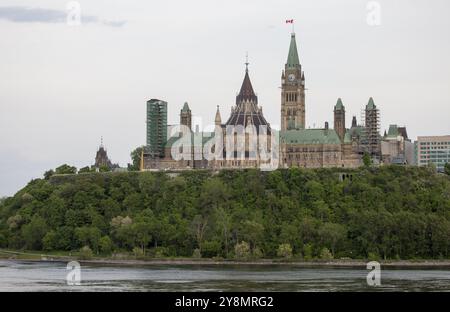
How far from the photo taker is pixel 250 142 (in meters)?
154

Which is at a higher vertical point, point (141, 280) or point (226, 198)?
point (226, 198)

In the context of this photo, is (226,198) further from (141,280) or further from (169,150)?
(141,280)

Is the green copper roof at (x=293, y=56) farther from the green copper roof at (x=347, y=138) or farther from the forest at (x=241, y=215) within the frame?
the forest at (x=241, y=215)

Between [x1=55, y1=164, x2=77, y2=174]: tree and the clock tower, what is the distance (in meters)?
39.3

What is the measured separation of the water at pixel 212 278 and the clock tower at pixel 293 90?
226 feet

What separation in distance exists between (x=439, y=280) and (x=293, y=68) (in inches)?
3854

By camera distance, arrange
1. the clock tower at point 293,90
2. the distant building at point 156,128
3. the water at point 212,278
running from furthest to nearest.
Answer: the clock tower at point 293,90
the distant building at point 156,128
the water at point 212,278

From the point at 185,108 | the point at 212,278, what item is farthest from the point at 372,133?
→ the point at 212,278

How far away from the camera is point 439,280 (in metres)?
87.3

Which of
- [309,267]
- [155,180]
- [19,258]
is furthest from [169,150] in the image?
[309,267]

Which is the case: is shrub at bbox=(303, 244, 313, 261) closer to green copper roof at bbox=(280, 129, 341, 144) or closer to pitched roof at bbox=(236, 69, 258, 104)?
green copper roof at bbox=(280, 129, 341, 144)

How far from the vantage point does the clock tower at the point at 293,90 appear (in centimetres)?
17925

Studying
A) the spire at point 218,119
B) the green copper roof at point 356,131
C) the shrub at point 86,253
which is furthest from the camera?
the green copper roof at point 356,131

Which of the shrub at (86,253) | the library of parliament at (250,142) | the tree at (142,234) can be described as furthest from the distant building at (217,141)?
the shrub at (86,253)
